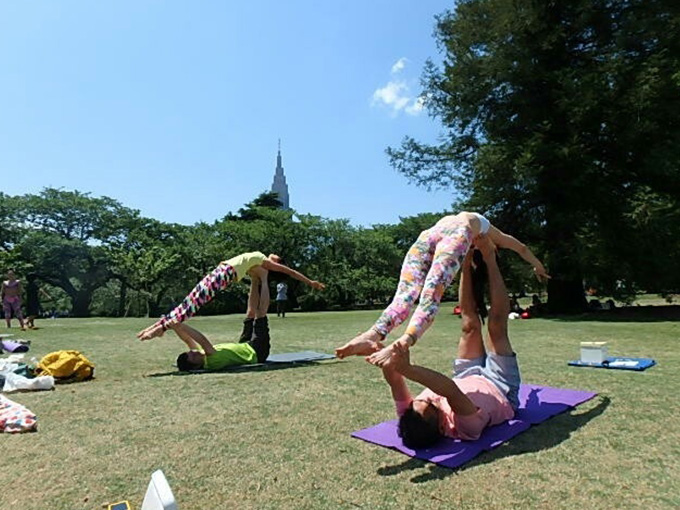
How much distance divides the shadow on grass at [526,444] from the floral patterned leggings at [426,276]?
73cm

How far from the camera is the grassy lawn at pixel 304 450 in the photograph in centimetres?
242

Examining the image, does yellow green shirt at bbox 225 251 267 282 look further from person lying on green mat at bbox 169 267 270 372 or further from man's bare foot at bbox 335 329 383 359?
man's bare foot at bbox 335 329 383 359

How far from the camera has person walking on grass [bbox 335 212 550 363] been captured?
9.45 ft

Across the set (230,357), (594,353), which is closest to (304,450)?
(230,357)

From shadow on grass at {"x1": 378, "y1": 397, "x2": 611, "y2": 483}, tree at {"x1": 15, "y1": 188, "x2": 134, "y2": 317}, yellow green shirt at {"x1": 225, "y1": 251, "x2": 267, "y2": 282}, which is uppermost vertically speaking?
tree at {"x1": 15, "y1": 188, "x2": 134, "y2": 317}

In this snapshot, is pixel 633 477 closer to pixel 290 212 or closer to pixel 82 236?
pixel 290 212

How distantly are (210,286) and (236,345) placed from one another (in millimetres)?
887

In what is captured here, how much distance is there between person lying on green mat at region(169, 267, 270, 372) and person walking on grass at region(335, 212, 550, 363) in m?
3.29

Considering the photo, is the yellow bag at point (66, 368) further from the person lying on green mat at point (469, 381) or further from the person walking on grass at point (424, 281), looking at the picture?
the person lying on green mat at point (469, 381)

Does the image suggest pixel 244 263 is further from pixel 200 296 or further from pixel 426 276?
pixel 426 276

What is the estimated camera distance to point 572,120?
14.3 metres

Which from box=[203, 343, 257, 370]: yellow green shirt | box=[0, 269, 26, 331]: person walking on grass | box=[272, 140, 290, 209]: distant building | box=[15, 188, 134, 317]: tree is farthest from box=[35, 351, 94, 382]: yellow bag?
box=[272, 140, 290, 209]: distant building

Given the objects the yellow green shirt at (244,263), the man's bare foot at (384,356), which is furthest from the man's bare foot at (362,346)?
the yellow green shirt at (244,263)

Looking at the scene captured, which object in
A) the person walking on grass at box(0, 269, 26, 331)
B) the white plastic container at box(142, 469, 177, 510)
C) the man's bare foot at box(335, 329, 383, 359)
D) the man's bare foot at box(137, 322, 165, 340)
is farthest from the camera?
the person walking on grass at box(0, 269, 26, 331)
